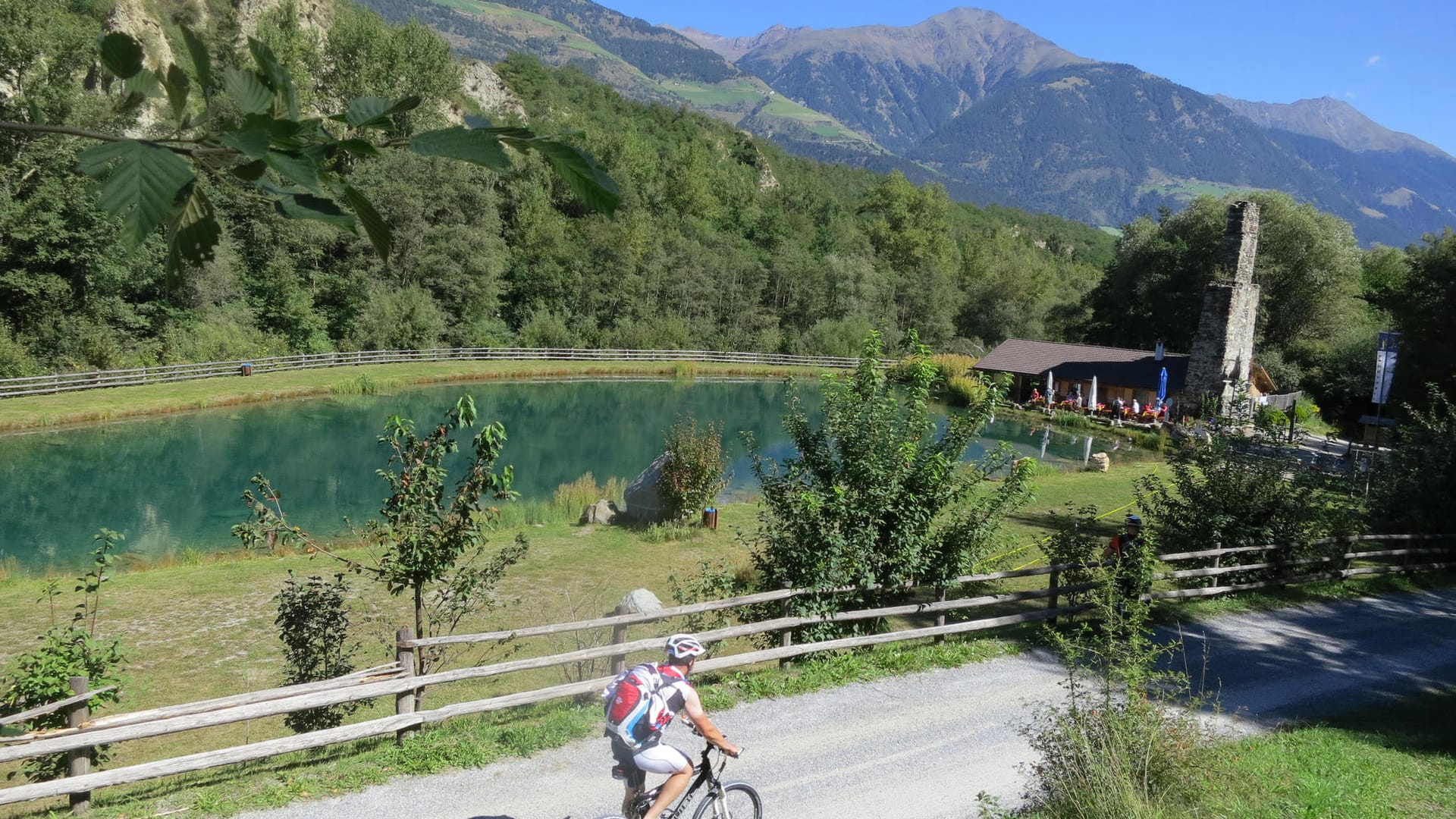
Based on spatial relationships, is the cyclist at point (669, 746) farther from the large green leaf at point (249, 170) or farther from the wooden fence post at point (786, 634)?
the large green leaf at point (249, 170)

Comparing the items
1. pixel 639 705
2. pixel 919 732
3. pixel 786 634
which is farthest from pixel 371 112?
pixel 786 634

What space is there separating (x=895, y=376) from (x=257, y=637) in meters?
9.44

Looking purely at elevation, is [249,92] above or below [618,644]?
above

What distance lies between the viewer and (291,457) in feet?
81.6

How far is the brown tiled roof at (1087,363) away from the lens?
40.0 metres

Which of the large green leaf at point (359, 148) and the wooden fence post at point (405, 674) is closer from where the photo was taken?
the large green leaf at point (359, 148)

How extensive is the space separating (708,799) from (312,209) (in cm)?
567

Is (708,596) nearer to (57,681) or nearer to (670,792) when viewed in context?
(670,792)

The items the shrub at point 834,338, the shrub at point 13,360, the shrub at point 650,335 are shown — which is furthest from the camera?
the shrub at point 834,338

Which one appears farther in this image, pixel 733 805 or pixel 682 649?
pixel 733 805

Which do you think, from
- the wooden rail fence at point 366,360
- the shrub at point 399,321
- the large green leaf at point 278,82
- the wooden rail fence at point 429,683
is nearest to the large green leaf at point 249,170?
the large green leaf at point 278,82

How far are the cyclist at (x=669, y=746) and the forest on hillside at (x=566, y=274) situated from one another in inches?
830

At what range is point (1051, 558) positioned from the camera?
40.8 feet

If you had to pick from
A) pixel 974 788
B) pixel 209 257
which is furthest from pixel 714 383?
pixel 209 257
